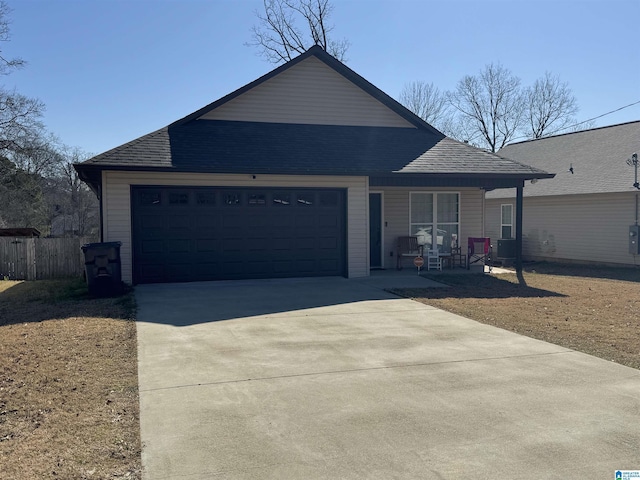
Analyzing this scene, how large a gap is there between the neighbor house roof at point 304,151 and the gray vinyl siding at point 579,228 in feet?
18.3

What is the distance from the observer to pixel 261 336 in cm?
759

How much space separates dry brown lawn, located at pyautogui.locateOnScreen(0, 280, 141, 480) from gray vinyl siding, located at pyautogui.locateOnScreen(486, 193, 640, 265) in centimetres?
1622

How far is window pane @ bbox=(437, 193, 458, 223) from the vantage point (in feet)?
53.6

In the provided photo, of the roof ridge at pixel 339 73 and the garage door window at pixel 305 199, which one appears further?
the roof ridge at pixel 339 73

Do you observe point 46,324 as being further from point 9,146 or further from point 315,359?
point 9,146

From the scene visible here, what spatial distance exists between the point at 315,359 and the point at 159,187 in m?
7.52

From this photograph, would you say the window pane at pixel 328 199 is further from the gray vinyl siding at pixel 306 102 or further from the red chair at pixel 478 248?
the red chair at pixel 478 248

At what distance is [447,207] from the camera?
646 inches

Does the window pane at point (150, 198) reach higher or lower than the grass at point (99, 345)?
higher

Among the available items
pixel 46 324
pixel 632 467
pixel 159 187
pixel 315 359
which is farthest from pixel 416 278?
pixel 632 467

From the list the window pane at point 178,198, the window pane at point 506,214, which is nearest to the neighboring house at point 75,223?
the window pane at point 506,214

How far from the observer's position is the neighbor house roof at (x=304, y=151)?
12367mm

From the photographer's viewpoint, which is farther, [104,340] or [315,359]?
[104,340]

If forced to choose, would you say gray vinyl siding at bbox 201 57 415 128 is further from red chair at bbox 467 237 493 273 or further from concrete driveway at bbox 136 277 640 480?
concrete driveway at bbox 136 277 640 480
